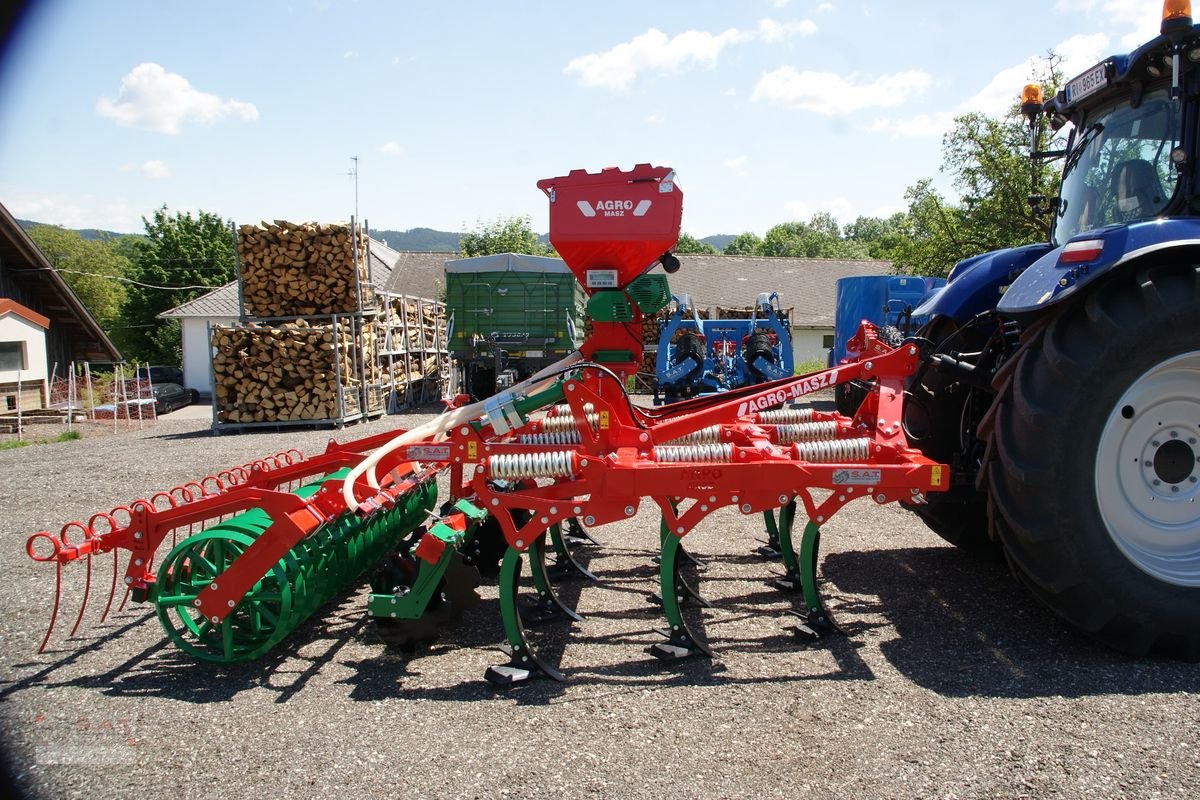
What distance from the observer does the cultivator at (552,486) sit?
11.4ft

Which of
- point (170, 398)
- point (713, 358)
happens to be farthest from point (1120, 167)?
point (170, 398)

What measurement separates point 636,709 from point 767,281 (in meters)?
30.5

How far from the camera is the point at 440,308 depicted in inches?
816

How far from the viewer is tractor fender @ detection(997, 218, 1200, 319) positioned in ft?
10.5

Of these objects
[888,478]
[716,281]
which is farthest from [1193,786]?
[716,281]

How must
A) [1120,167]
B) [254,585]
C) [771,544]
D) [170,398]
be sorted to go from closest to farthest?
[254,585] → [1120,167] → [771,544] → [170,398]

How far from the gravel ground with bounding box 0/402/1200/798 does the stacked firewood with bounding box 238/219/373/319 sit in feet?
30.8

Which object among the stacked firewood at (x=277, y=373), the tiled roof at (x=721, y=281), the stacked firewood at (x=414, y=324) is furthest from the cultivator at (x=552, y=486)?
the tiled roof at (x=721, y=281)

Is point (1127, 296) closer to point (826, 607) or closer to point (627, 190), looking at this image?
point (826, 607)

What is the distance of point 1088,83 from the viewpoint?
4180mm

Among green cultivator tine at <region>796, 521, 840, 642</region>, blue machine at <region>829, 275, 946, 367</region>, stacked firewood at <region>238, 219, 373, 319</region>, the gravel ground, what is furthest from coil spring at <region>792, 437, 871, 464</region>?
stacked firewood at <region>238, 219, 373, 319</region>

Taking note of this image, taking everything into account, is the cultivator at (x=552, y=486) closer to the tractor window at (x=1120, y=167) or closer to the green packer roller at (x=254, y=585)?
the green packer roller at (x=254, y=585)

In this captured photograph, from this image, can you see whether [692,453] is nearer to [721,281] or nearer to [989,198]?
[989,198]

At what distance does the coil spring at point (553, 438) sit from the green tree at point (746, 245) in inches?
2696
